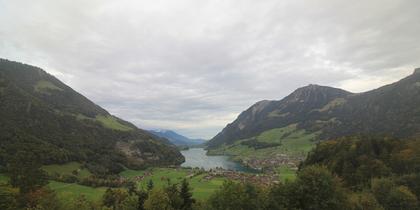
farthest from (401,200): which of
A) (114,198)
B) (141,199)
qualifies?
(114,198)

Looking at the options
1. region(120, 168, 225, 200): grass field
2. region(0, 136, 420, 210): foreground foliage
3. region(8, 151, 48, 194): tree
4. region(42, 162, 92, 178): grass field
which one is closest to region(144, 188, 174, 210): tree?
region(0, 136, 420, 210): foreground foliage

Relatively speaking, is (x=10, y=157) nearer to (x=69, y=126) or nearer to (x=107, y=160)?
(x=107, y=160)

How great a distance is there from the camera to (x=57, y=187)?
10756cm

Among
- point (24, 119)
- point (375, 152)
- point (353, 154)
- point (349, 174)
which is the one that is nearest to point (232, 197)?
point (349, 174)

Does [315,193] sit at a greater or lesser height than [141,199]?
greater

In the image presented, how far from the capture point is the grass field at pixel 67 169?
132375 millimetres

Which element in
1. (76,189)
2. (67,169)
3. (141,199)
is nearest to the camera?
(141,199)

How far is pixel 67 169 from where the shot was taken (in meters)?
140

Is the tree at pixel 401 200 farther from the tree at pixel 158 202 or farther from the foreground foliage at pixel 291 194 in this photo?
the tree at pixel 158 202

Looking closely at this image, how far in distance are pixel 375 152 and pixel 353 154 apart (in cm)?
774

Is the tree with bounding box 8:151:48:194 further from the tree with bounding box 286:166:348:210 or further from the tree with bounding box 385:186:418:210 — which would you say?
the tree with bounding box 385:186:418:210

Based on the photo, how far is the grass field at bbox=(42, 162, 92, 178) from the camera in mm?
132375

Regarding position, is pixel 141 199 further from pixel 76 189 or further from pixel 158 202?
pixel 76 189

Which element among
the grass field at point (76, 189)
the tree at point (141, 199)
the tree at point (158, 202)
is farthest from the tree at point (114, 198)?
the grass field at point (76, 189)
